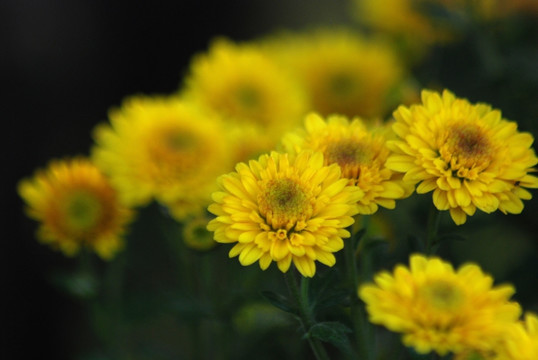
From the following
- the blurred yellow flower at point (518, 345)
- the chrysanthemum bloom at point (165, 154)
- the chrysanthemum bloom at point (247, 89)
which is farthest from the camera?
the chrysanthemum bloom at point (247, 89)

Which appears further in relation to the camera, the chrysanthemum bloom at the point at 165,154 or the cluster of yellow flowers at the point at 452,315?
the chrysanthemum bloom at the point at 165,154

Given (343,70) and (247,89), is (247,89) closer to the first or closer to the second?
(247,89)

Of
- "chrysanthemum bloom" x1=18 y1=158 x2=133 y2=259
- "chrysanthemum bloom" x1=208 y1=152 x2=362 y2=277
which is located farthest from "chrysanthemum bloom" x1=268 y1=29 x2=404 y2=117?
"chrysanthemum bloom" x1=208 y1=152 x2=362 y2=277

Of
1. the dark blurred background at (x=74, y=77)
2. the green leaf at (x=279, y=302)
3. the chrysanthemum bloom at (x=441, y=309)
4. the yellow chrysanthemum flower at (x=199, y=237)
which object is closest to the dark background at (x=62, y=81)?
the dark blurred background at (x=74, y=77)

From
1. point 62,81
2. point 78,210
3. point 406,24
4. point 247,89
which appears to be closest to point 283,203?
point 78,210

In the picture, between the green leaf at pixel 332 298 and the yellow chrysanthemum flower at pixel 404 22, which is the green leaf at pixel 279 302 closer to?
the green leaf at pixel 332 298

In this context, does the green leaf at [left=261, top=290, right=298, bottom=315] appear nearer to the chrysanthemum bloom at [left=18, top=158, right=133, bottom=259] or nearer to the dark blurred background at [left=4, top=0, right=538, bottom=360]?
the chrysanthemum bloom at [left=18, top=158, right=133, bottom=259]
